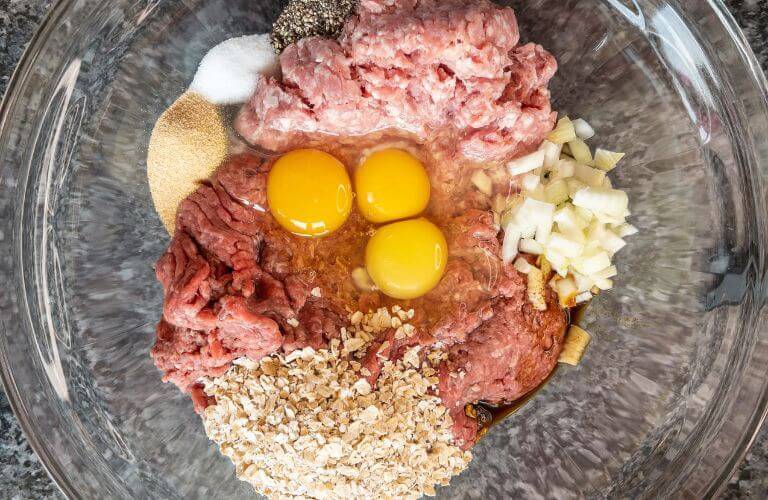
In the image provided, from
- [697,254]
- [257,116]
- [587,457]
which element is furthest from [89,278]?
[697,254]

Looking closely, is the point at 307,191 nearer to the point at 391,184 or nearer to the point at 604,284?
the point at 391,184

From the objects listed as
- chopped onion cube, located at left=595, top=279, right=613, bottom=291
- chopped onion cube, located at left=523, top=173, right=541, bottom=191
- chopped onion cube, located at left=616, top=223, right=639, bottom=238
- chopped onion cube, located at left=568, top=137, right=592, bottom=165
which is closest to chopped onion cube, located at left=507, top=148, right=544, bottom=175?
chopped onion cube, located at left=523, top=173, right=541, bottom=191

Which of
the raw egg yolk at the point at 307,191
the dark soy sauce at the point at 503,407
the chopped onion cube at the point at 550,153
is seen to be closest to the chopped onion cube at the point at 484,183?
the chopped onion cube at the point at 550,153

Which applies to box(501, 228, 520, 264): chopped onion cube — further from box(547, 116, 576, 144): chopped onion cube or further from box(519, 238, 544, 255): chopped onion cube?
box(547, 116, 576, 144): chopped onion cube

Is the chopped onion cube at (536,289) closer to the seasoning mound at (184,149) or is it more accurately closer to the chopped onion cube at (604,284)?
the chopped onion cube at (604,284)

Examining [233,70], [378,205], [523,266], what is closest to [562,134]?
[523,266]
